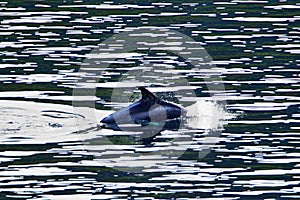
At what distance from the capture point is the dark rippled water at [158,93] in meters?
20.4

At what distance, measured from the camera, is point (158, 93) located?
90.1 ft

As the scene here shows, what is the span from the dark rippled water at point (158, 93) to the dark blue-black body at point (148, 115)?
18.3 inches

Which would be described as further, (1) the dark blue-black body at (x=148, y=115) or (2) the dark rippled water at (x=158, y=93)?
(1) the dark blue-black body at (x=148, y=115)

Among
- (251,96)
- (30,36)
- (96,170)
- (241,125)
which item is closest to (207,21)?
(30,36)

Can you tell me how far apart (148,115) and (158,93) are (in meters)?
2.23

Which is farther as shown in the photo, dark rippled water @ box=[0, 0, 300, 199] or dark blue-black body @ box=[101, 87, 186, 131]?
dark blue-black body @ box=[101, 87, 186, 131]

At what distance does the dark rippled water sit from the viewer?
20438 mm

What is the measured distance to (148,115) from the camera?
25297 mm

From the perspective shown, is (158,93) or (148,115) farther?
(158,93)

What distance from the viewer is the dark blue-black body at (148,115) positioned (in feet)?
81.8

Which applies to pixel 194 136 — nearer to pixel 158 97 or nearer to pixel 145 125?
pixel 145 125

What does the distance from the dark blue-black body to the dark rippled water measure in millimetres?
464

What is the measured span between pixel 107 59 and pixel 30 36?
348cm

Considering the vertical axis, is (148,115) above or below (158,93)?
below
